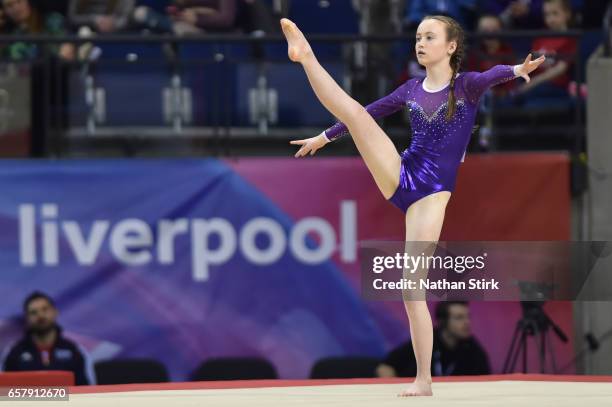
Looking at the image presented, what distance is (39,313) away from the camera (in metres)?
9.38

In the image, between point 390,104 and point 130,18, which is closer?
point 390,104

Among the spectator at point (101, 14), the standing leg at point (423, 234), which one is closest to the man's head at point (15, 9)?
the spectator at point (101, 14)

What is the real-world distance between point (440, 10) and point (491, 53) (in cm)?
53

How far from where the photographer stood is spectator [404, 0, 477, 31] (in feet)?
32.9

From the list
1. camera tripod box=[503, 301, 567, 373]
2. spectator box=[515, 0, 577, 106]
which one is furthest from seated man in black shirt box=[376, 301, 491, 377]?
spectator box=[515, 0, 577, 106]

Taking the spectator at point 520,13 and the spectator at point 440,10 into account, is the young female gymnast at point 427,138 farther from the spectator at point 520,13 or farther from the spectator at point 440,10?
the spectator at point 520,13

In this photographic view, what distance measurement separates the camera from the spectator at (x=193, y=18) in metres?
10.2

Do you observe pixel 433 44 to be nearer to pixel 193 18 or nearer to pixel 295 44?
pixel 295 44

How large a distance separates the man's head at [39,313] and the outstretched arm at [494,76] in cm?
389

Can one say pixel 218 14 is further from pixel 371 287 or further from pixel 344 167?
pixel 371 287

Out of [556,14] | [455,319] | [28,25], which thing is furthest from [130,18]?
[455,319]

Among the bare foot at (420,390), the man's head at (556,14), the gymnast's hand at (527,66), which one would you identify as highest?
the man's head at (556,14)

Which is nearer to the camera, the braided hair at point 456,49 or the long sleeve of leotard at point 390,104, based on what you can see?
the braided hair at point 456,49

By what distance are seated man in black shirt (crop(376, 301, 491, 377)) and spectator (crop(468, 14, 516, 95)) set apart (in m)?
1.46
